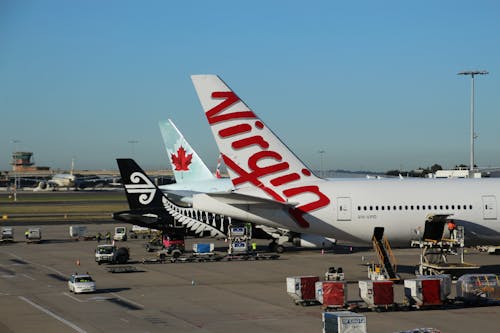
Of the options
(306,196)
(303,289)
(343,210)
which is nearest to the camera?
(303,289)

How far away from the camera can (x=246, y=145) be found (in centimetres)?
4897

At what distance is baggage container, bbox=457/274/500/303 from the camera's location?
39.7 m

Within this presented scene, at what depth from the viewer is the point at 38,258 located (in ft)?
214

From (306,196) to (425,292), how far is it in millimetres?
12769

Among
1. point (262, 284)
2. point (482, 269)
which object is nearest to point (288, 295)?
point (262, 284)

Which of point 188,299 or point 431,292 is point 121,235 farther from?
point 431,292

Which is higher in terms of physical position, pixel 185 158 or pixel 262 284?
pixel 185 158

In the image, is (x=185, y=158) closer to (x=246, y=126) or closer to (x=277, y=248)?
(x=277, y=248)

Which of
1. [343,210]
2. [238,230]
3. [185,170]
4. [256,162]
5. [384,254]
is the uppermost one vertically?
[185,170]

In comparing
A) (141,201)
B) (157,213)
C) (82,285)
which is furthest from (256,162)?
(141,201)

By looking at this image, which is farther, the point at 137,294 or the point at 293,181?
the point at 293,181

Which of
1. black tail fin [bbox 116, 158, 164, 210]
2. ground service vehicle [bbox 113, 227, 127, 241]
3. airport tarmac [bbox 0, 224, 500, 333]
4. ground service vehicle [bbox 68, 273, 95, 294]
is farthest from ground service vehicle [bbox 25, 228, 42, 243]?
ground service vehicle [bbox 68, 273, 95, 294]

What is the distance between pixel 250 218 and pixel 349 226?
6364 millimetres

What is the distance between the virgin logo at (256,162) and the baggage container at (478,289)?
12000 millimetres
